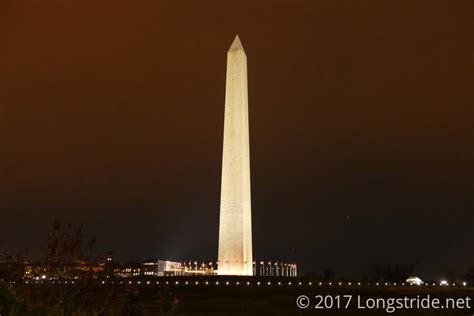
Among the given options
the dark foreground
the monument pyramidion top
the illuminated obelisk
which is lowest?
the dark foreground

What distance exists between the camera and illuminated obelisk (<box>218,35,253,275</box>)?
45.9 metres

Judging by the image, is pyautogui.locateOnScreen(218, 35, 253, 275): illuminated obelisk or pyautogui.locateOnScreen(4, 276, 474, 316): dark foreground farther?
pyautogui.locateOnScreen(218, 35, 253, 275): illuminated obelisk

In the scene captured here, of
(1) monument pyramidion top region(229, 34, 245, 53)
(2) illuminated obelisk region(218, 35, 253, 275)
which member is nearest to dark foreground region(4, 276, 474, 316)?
(2) illuminated obelisk region(218, 35, 253, 275)

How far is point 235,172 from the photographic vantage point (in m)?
45.9

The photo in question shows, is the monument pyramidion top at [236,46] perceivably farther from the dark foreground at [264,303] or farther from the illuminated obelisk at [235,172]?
the dark foreground at [264,303]

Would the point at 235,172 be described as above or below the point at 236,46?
below

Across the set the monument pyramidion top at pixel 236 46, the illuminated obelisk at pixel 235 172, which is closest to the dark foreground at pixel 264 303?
the illuminated obelisk at pixel 235 172

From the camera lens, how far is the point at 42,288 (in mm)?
10000

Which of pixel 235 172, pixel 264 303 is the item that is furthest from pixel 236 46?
pixel 264 303

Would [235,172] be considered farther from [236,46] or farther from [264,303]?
[264,303]

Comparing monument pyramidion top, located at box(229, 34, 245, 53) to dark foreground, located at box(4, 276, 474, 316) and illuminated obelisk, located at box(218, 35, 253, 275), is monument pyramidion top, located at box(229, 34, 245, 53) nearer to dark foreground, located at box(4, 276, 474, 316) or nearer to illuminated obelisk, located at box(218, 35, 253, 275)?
illuminated obelisk, located at box(218, 35, 253, 275)

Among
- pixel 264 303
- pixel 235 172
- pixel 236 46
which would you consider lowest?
pixel 264 303

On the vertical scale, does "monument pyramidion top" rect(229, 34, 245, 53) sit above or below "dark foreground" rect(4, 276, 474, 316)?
above

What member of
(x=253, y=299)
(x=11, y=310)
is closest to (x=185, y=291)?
(x=253, y=299)
